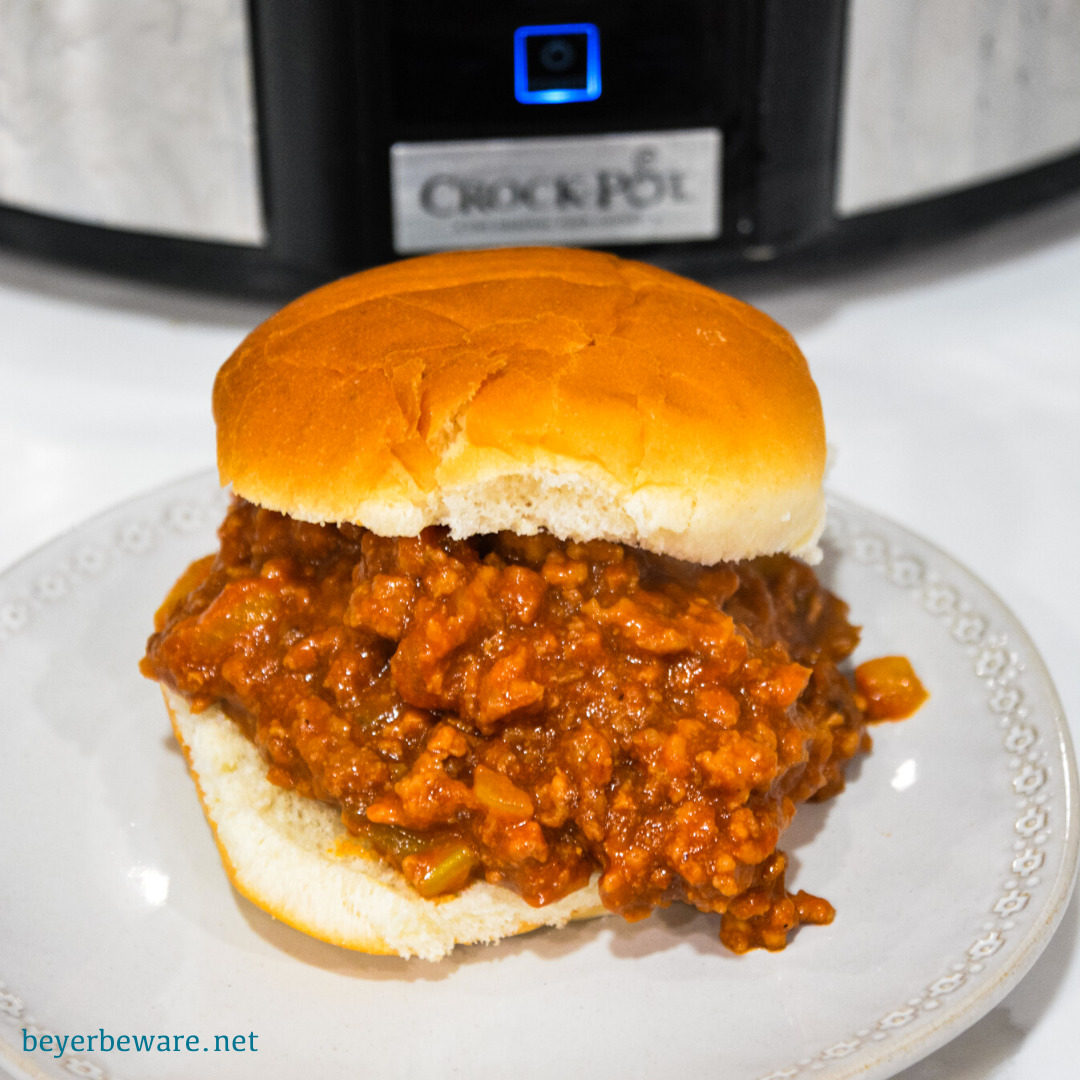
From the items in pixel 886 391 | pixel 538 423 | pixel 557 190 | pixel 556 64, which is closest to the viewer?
pixel 538 423

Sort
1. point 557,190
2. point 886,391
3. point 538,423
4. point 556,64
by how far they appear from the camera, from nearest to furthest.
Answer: point 538,423
point 556,64
point 557,190
point 886,391

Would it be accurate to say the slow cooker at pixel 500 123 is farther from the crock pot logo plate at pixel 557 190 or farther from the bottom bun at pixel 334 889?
the bottom bun at pixel 334 889

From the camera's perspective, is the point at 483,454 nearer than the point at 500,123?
Yes

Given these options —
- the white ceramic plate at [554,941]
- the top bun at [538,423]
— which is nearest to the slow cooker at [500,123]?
the top bun at [538,423]

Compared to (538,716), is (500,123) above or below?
above

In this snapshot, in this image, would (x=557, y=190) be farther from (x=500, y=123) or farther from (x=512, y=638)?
(x=512, y=638)

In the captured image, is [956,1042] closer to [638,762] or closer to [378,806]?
[638,762]

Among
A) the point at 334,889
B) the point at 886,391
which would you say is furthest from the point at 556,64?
the point at 334,889
